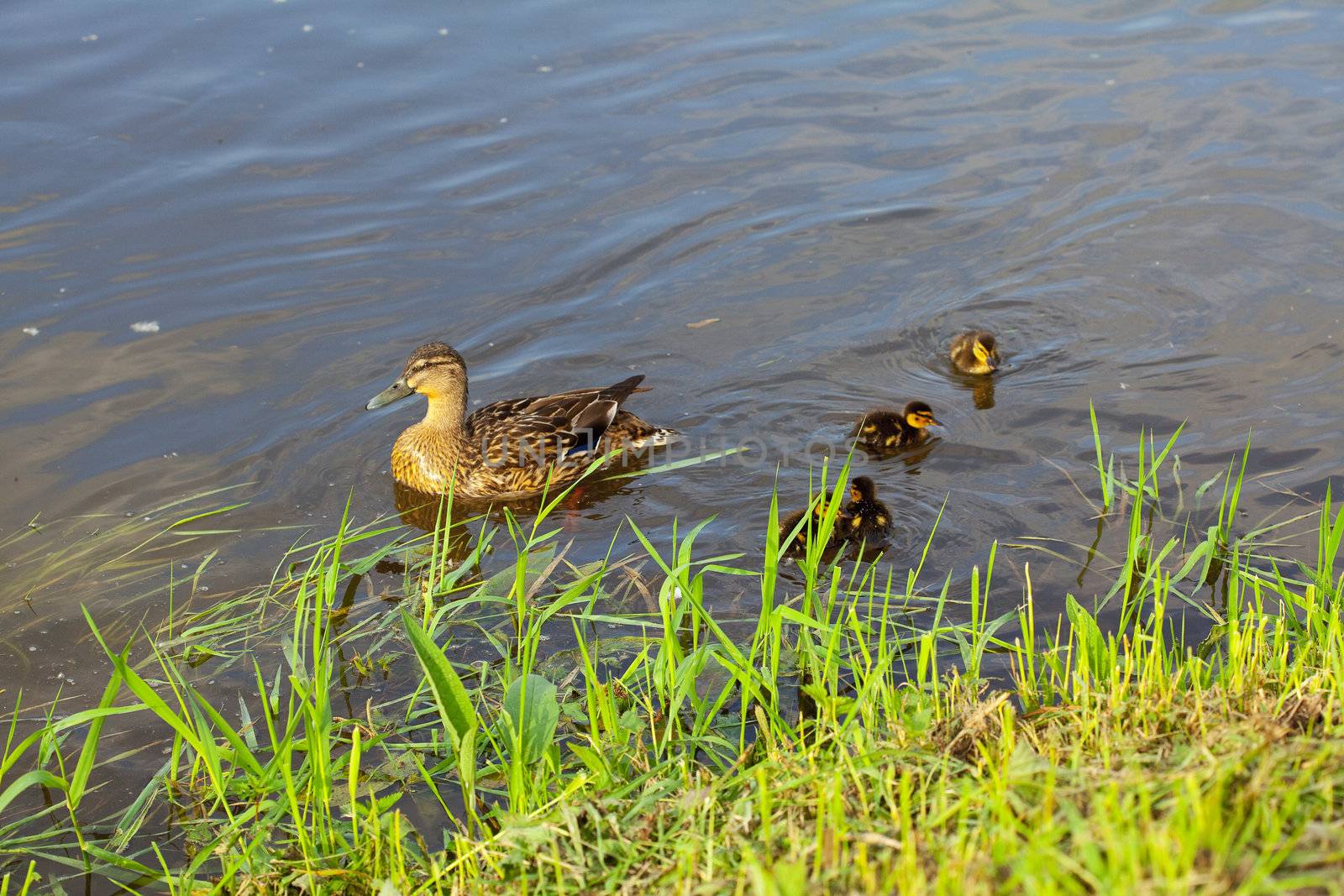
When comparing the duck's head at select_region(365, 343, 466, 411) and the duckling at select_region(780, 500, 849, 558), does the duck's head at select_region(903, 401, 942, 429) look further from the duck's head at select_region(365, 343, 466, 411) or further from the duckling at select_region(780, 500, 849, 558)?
the duck's head at select_region(365, 343, 466, 411)

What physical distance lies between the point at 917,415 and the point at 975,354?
63cm

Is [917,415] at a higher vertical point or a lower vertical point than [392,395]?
lower

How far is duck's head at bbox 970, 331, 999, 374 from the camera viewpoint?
19.5 ft

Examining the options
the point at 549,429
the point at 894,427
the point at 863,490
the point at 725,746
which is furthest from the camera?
the point at 549,429

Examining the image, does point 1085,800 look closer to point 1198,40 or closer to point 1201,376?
point 1201,376

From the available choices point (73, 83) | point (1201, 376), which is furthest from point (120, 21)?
point (1201, 376)

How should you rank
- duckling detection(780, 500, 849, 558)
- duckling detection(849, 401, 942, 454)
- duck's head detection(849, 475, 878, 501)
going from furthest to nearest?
1. duckling detection(849, 401, 942, 454)
2. duck's head detection(849, 475, 878, 501)
3. duckling detection(780, 500, 849, 558)

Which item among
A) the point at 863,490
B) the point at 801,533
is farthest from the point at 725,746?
the point at 863,490

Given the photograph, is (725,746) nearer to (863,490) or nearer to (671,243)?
(863,490)

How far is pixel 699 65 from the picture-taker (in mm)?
9102

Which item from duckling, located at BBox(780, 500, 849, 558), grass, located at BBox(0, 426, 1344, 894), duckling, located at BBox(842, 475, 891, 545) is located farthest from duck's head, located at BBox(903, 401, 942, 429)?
grass, located at BBox(0, 426, 1344, 894)

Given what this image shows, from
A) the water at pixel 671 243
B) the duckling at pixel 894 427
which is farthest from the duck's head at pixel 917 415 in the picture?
the water at pixel 671 243

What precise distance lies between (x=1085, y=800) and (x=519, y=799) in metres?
1.19

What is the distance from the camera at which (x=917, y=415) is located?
553 centimetres
